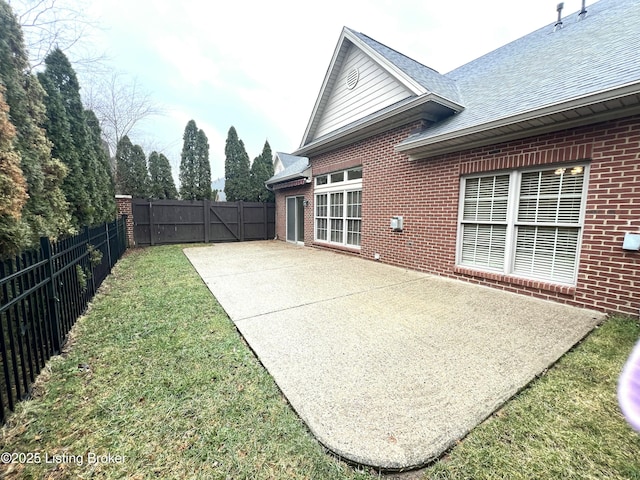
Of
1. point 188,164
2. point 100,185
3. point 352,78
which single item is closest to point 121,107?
point 188,164

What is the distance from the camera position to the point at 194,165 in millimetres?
13500

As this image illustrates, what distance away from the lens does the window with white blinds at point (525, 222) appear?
4164 millimetres

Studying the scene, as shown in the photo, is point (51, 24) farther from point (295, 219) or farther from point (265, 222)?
point (295, 219)

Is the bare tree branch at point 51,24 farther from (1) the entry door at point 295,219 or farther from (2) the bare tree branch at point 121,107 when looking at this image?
(1) the entry door at point 295,219

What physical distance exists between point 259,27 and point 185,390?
1361 centimetres

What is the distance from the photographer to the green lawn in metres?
1.57

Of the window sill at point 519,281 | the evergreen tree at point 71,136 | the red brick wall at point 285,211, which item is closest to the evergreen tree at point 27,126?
the evergreen tree at point 71,136

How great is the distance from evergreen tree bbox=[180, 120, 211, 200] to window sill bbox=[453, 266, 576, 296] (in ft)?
40.5

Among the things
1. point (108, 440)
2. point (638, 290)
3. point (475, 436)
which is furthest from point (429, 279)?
point (108, 440)

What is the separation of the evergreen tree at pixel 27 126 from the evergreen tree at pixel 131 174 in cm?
1032

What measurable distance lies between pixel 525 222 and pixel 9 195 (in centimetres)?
662

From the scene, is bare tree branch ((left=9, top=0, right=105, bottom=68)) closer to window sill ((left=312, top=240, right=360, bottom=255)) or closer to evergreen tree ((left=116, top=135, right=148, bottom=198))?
evergreen tree ((left=116, top=135, right=148, bottom=198))

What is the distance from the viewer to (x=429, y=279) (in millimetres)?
5738

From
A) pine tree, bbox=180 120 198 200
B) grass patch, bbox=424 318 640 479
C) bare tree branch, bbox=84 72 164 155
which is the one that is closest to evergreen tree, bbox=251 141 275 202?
pine tree, bbox=180 120 198 200
